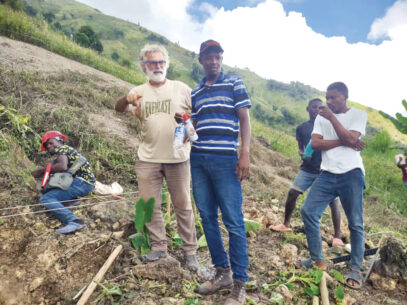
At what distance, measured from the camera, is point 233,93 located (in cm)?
208

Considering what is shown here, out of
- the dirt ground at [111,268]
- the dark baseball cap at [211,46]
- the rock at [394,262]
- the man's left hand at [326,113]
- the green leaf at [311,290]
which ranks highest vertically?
the dark baseball cap at [211,46]

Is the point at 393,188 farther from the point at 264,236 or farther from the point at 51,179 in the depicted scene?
the point at 51,179

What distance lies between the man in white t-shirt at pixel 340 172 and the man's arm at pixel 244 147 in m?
0.90

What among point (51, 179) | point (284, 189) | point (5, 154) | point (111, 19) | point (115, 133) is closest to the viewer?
point (51, 179)

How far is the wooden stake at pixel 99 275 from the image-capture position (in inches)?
80.2

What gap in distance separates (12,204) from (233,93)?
2747 millimetres

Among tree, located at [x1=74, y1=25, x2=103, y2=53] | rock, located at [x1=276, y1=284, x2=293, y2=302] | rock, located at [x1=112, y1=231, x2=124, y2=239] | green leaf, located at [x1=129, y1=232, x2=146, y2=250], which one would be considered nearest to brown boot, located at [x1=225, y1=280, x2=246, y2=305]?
rock, located at [x1=276, y1=284, x2=293, y2=302]

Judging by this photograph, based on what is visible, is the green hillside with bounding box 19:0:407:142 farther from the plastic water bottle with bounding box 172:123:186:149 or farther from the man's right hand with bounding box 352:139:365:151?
the plastic water bottle with bounding box 172:123:186:149

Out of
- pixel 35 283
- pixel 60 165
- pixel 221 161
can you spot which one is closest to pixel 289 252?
pixel 221 161

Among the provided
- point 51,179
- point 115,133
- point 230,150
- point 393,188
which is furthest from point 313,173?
point 393,188

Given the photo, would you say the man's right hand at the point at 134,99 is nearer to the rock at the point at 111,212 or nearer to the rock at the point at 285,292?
the rock at the point at 111,212

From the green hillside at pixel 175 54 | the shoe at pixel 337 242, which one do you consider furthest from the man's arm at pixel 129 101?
the green hillside at pixel 175 54

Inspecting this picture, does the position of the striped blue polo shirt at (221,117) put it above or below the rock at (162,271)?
above

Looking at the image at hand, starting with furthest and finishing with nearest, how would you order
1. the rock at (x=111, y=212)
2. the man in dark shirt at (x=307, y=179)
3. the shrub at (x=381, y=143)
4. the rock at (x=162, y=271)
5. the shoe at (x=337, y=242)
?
the shrub at (x=381, y=143), the shoe at (x=337, y=242), the man in dark shirt at (x=307, y=179), the rock at (x=111, y=212), the rock at (x=162, y=271)
